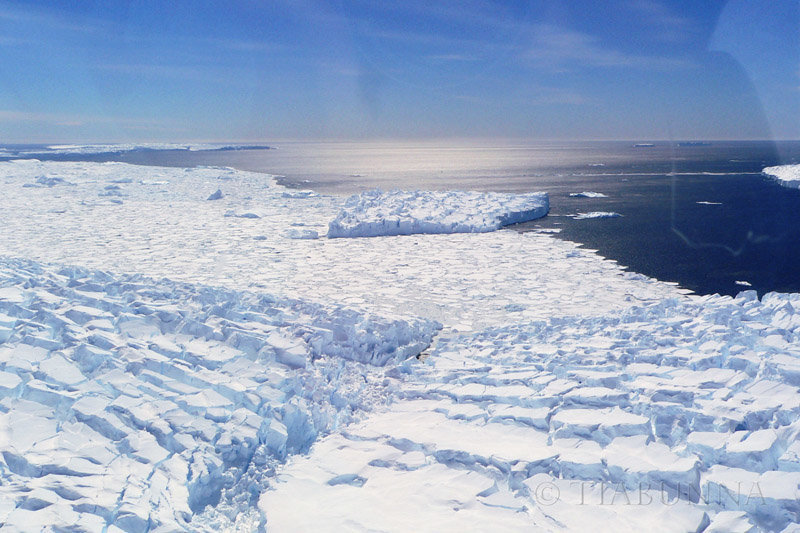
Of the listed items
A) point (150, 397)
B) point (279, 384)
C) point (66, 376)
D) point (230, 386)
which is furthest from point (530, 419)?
point (66, 376)

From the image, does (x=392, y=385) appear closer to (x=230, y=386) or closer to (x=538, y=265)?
(x=230, y=386)

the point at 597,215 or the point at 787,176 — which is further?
the point at 787,176

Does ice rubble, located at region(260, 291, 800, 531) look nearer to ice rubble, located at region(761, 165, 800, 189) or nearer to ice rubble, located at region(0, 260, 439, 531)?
ice rubble, located at region(0, 260, 439, 531)

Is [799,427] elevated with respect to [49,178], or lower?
lower

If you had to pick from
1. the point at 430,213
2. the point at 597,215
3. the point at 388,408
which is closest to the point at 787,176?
the point at 597,215

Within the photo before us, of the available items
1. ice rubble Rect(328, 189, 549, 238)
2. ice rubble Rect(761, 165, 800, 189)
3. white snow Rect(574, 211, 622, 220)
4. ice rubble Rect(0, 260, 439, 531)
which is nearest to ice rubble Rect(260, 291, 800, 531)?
ice rubble Rect(0, 260, 439, 531)
